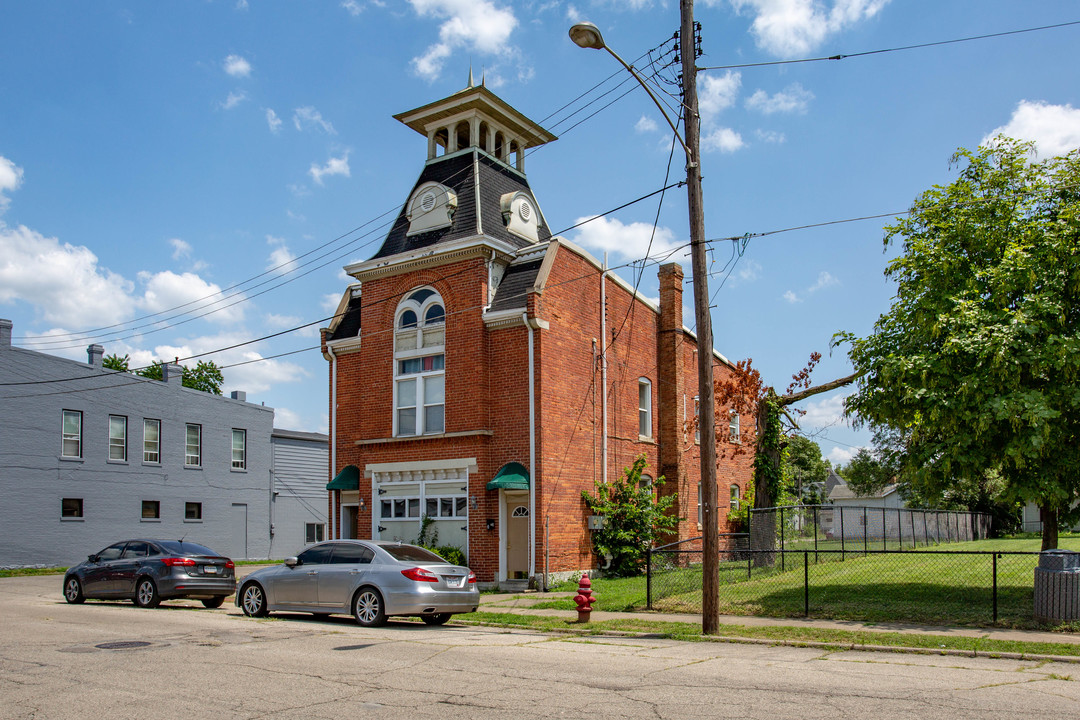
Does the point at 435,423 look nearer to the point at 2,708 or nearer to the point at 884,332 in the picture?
the point at 884,332

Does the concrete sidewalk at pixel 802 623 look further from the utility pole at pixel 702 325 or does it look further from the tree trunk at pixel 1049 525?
the tree trunk at pixel 1049 525

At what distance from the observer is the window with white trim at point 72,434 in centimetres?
3399

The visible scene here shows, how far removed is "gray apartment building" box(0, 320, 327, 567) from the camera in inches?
1276

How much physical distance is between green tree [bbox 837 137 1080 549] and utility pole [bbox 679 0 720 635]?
4252 millimetres

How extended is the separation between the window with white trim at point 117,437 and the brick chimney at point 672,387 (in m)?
23.0

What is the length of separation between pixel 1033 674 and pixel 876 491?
65.3 metres

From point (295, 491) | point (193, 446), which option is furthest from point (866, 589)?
point (295, 491)

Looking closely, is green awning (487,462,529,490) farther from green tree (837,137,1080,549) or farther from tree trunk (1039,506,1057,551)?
tree trunk (1039,506,1057,551)

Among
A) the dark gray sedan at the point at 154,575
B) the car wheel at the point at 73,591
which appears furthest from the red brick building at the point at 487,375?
the car wheel at the point at 73,591

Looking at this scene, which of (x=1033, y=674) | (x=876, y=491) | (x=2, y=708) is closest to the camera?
(x=2, y=708)

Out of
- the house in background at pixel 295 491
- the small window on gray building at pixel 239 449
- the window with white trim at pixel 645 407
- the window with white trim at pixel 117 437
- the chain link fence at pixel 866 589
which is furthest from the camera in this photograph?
the house in background at pixel 295 491

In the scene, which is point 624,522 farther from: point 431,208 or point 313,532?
point 313,532

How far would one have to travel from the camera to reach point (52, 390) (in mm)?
33656

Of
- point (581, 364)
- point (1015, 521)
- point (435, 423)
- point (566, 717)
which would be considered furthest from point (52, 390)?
point (1015, 521)
